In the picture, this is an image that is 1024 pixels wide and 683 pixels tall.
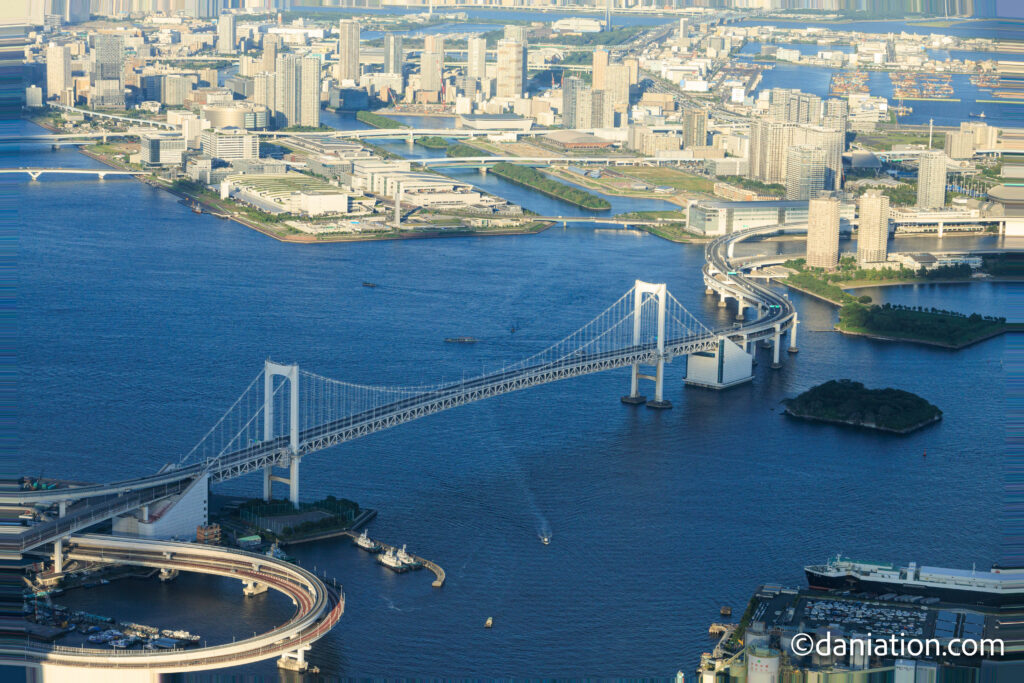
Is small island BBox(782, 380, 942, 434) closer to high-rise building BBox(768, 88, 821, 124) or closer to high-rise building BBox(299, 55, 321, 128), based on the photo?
high-rise building BBox(768, 88, 821, 124)

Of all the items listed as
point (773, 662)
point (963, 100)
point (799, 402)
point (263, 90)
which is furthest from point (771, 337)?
point (963, 100)

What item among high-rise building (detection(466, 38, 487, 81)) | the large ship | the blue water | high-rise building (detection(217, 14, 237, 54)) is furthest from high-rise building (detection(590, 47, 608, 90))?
the large ship

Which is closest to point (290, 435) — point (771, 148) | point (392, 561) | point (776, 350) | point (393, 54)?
point (392, 561)

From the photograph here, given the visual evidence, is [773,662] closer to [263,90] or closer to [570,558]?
[570,558]

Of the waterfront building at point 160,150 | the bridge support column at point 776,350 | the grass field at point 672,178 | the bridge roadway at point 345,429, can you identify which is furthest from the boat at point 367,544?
the waterfront building at point 160,150

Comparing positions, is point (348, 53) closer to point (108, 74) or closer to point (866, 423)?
point (108, 74)

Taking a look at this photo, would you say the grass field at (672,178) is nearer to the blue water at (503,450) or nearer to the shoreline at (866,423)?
the blue water at (503,450)
